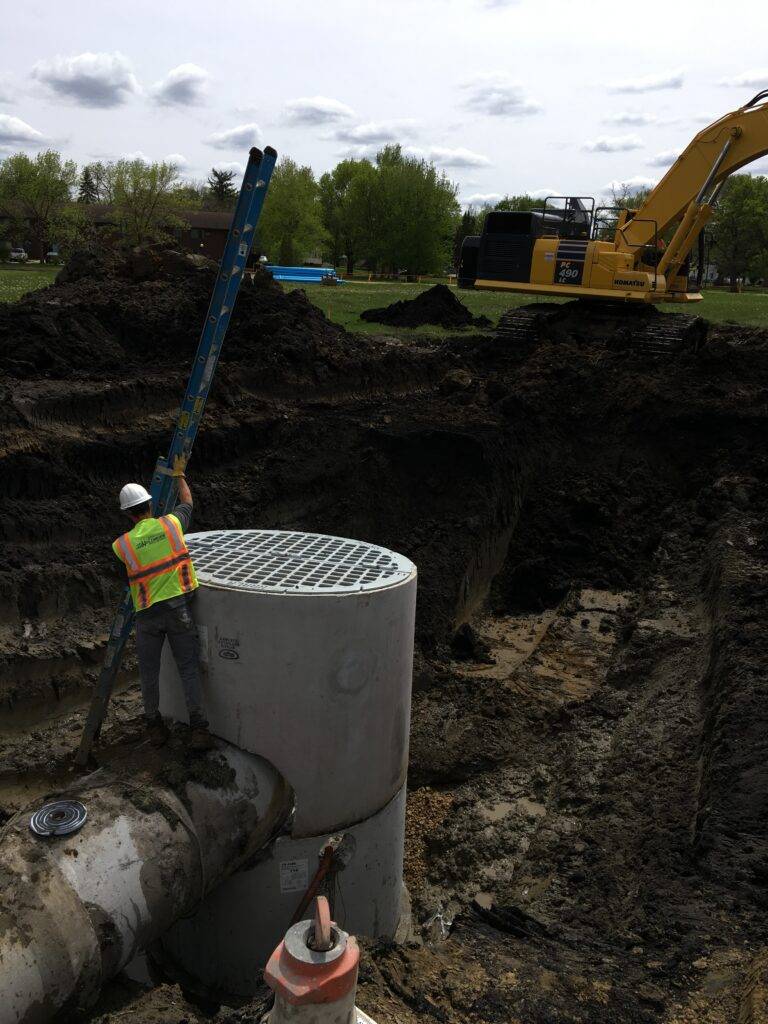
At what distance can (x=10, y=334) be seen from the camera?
1243 cm

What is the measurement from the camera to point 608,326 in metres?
17.1

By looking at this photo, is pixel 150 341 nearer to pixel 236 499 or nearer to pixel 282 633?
pixel 236 499

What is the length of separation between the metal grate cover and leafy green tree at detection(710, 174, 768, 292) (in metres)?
66.5

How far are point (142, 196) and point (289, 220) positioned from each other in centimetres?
1331

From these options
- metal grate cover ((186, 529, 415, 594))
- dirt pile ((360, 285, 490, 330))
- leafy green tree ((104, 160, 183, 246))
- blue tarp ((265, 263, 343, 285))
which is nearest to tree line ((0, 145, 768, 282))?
leafy green tree ((104, 160, 183, 246))

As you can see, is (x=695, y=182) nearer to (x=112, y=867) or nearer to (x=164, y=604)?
(x=164, y=604)

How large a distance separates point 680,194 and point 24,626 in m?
14.9

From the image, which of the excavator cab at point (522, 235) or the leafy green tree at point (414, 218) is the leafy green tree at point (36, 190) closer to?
the leafy green tree at point (414, 218)

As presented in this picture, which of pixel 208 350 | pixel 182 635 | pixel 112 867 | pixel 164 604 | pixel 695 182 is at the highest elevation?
pixel 695 182

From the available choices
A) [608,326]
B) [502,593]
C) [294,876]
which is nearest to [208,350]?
[294,876]

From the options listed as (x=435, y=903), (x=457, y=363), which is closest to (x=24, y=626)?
(x=435, y=903)

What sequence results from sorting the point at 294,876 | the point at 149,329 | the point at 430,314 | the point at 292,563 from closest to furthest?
the point at 294,876 < the point at 292,563 < the point at 149,329 < the point at 430,314

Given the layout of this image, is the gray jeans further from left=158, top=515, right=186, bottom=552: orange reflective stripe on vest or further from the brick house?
the brick house

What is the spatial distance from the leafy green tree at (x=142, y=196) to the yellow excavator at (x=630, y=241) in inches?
1582
